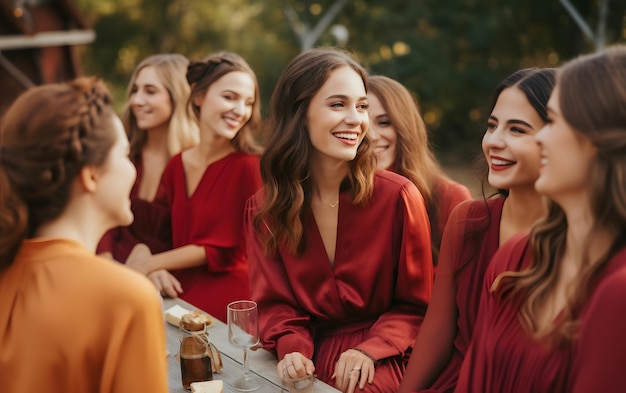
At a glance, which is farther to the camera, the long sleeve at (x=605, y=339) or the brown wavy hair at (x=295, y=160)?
the brown wavy hair at (x=295, y=160)

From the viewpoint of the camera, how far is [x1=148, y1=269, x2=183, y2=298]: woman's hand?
13.9ft

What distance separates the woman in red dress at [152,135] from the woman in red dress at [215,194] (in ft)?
0.85

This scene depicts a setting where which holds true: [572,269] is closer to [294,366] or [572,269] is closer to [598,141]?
[598,141]

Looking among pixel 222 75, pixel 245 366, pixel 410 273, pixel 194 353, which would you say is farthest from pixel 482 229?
pixel 222 75

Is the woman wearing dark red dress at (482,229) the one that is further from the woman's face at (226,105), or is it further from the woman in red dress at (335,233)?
the woman's face at (226,105)

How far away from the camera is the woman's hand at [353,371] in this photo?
302 cm

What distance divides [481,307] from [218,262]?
2.38 metres

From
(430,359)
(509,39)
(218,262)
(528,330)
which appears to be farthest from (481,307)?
(509,39)

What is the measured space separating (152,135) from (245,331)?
2740 millimetres

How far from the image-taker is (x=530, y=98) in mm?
2947

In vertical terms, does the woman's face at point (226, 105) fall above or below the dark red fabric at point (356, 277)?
above

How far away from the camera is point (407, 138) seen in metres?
4.22

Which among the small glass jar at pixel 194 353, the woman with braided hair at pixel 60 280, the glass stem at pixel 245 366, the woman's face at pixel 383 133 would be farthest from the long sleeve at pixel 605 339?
the woman's face at pixel 383 133


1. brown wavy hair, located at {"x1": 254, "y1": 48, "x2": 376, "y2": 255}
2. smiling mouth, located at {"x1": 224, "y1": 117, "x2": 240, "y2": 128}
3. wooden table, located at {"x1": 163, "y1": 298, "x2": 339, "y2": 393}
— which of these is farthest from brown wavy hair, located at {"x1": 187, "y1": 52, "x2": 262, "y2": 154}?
wooden table, located at {"x1": 163, "y1": 298, "x2": 339, "y2": 393}
